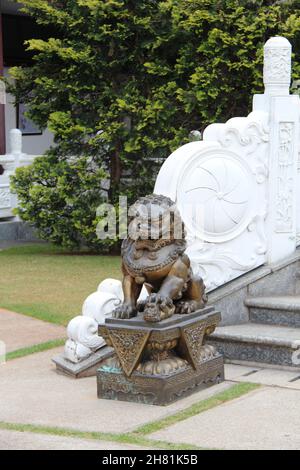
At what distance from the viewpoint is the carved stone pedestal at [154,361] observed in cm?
631

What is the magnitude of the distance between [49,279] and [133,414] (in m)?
5.47

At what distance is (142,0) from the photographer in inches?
497

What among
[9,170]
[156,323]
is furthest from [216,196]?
[9,170]

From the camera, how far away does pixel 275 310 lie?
7.80 m

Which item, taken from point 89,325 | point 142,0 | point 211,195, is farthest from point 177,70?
point 89,325

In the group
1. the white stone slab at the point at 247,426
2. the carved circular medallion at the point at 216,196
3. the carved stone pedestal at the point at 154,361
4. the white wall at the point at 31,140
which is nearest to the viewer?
the white stone slab at the point at 247,426

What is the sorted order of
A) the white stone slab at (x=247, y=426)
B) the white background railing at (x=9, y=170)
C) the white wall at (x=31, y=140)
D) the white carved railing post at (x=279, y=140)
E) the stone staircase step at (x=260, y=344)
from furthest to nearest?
the white wall at (x=31, y=140) < the white background railing at (x=9, y=170) < the white carved railing post at (x=279, y=140) < the stone staircase step at (x=260, y=344) < the white stone slab at (x=247, y=426)

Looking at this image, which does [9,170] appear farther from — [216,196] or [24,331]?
[216,196]

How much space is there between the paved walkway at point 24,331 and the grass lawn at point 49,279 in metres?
0.15

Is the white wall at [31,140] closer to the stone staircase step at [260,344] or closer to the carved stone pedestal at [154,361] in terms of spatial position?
the stone staircase step at [260,344]

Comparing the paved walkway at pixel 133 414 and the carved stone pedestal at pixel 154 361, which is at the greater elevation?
the carved stone pedestal at pixel 154 361

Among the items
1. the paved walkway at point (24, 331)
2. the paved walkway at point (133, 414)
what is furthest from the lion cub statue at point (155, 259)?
the paved walkway at point (24, 331)

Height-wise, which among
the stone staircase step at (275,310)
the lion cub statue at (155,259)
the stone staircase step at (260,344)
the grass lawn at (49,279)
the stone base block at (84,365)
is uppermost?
the lion cub statue at (155,259)

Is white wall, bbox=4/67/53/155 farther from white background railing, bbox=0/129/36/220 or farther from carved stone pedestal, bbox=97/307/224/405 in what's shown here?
carved stone pedestal, bbox=97/307/224/405
